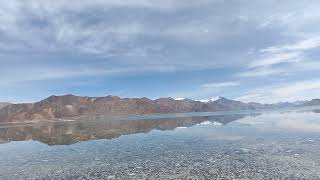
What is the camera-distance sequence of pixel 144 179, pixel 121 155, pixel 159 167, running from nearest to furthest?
pixel 144 179 < pixel 159 167 < pixel 121 155

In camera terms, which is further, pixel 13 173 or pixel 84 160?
pixel 84 160

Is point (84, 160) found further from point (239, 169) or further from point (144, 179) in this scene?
point (239, 169)

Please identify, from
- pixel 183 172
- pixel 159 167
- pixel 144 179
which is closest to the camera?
pixel 144 179

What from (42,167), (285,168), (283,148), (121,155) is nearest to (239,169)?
(285,168)

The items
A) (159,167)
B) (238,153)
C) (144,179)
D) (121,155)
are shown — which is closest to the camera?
(144,179)

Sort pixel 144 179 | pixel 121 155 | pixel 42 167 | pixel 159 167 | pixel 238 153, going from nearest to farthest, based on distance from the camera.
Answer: pixel 144 179, pixel 159 167, pixel 42 167, pixel 238 153, pixel 121 155

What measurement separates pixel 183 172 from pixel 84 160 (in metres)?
13.4

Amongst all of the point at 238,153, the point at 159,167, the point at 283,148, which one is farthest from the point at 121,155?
the point at 283,148

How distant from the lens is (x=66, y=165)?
32125mm

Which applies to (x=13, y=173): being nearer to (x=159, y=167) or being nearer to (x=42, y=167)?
(x=42, y=167)

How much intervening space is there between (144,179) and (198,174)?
4.06 m

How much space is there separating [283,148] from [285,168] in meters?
11.5

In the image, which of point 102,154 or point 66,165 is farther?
point 102,154

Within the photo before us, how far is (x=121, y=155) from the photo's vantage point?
3722 centimetres
